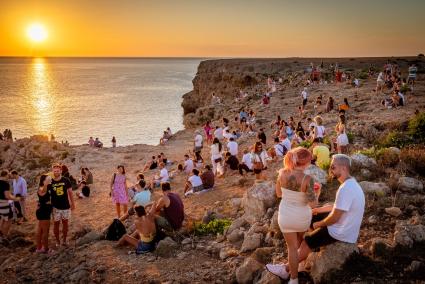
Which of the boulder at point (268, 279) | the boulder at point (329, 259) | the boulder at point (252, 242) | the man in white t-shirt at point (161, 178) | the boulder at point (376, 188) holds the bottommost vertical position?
the man in white t-shirt at point (161, 178)

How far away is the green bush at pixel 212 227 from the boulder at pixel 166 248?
96 centimetres

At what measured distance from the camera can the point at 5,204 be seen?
35.5ft

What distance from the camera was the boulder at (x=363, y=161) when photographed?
9.96 metres

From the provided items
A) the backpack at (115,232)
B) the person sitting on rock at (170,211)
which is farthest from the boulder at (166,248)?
the backpack at (115,232)

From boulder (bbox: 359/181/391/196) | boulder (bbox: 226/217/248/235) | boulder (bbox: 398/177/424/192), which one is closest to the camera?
boulder (bbox: 359/181/391/196)

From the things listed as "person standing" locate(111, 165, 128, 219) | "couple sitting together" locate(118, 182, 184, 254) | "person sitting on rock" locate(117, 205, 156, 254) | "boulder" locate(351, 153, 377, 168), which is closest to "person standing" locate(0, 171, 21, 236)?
"person standing" locate(111, 165, 128, 219)

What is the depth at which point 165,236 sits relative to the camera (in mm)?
9234

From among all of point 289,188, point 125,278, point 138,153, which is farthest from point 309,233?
point 138,153

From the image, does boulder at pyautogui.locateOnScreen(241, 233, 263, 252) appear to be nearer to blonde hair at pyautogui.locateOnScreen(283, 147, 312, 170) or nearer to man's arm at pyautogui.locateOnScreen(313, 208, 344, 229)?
man's arm at pyautogui.locateOnScreen(313, 208, 344, 229)

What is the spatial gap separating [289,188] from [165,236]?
15.3 feet

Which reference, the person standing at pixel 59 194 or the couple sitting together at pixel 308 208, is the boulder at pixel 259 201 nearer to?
the couple sitting together at pixel 308 208

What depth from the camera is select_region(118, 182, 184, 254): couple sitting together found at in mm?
8953

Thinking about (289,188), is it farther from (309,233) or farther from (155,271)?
(155,271)

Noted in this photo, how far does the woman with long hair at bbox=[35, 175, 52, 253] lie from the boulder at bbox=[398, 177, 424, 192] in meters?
8.76
